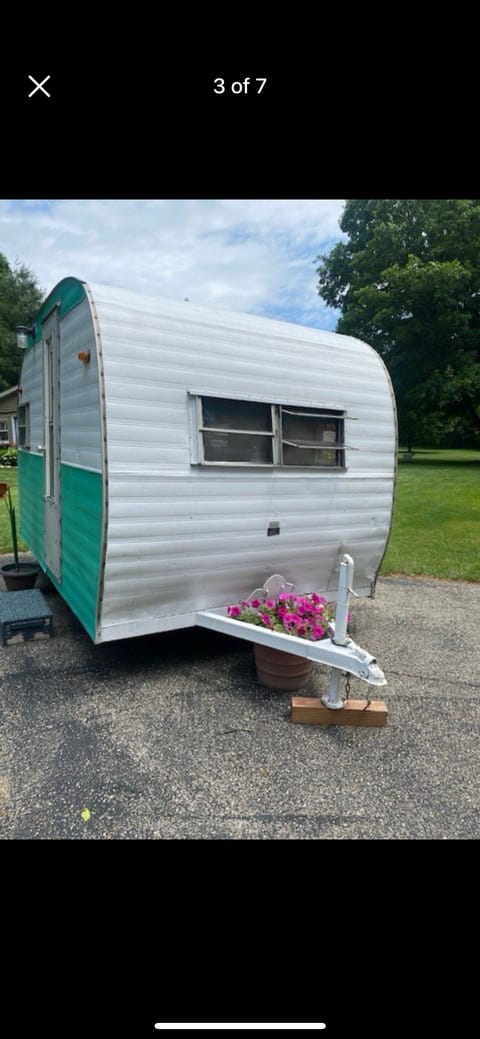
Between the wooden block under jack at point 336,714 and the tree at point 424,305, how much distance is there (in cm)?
2502

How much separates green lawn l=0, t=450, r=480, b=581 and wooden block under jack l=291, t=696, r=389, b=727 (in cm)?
472

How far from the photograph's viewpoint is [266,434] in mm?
4223

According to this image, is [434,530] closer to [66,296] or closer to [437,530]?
[437,530]

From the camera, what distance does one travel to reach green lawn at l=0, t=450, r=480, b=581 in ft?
27.5

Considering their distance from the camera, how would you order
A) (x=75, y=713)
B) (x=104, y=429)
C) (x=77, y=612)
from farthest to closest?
(x=77, y=612) < (x=75, y=713) < (x=104, y=429)

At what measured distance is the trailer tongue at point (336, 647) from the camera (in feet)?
10.9

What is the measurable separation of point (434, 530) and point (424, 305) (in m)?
19.9

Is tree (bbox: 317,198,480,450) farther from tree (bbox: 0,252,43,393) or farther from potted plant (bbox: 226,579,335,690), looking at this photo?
potted plant (bbox: 226,579,335,690)

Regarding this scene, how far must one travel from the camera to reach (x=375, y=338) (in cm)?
3030

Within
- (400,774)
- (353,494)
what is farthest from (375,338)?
(400,774)

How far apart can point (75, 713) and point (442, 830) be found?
249 cm

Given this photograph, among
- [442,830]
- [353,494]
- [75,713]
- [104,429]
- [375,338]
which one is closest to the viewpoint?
[442,830]
